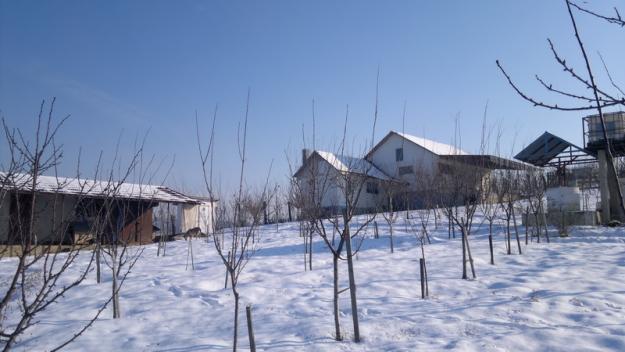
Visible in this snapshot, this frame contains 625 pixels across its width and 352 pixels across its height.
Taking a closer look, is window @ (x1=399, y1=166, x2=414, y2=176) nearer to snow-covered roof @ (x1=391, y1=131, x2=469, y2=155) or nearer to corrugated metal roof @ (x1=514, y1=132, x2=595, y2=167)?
snow-covered roof @ (x1=391, y1=131, x2=469, y2=155)

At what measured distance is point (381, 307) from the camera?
681 centimetres

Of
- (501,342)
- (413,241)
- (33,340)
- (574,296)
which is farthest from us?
(413,241)

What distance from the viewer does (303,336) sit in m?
5.70

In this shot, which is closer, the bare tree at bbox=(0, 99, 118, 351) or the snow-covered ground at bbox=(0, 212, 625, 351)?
the bare tree at bbox=(0, 99, 118, 351)

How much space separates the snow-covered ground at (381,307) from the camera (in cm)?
541

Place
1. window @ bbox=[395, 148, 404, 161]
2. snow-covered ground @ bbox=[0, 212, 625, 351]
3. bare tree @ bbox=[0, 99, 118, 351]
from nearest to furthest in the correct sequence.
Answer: bare tree @ bbox=[0, 99, 118, 351]
snow-covered ground @ bbox=[0, 212, 625, 351]
window @ bbox=[395, 148, 404, 161]

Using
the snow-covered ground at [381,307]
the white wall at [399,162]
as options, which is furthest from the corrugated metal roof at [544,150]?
the white wall at [399,162]

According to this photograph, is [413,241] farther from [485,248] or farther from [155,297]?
[155,297]

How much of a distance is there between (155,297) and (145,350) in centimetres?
265

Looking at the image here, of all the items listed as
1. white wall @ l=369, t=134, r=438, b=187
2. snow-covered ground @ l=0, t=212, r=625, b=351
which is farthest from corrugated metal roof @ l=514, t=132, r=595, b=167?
white wall @ l=369, t=134, r=438, b=187

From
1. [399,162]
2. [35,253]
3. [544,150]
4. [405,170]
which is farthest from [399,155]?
[35,253]

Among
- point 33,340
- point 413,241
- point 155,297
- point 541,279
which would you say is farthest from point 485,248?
point 33,340

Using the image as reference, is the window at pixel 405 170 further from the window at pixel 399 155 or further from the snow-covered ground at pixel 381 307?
the snow-covered ground at pixel 381 307

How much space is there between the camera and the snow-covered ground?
5414 millimetres
